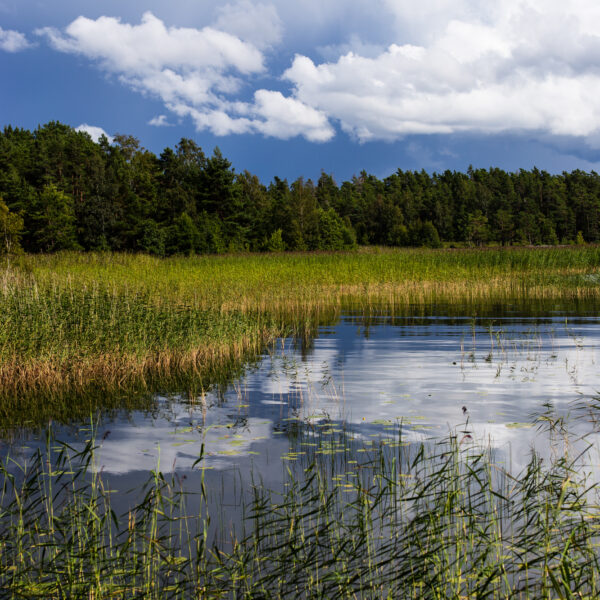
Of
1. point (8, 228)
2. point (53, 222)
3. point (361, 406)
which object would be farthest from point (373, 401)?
point (53, 222)

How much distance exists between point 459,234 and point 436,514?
11965 cm

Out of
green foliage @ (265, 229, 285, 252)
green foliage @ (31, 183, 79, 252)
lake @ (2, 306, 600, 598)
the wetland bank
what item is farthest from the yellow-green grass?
green foliage @ (31, 183, 79, 252)

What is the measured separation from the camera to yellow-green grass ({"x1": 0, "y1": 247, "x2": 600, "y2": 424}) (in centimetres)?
1095

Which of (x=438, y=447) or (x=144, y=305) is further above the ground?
(x=144, y=305)

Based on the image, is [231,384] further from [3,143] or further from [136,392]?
[3,143]

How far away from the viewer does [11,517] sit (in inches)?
201

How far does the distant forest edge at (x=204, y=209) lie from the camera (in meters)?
65.1

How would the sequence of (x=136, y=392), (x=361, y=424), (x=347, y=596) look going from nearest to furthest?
(x=347, y=596) < (x=361, y=424) < (x=136, y=392)

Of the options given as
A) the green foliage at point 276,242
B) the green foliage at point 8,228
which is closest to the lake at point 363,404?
the green foliage at point 8,228

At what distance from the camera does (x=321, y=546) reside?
14.6 ft

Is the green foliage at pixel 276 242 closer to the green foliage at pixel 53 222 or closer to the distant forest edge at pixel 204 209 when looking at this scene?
the distant forest edge at pixel 204 209

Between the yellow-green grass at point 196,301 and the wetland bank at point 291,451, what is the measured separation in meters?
0.08

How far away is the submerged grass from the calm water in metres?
0.68

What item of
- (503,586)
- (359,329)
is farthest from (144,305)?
(503,586)
